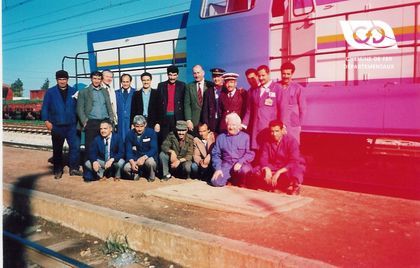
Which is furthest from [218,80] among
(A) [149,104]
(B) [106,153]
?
(B) [106,153]

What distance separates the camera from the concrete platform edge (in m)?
3.20

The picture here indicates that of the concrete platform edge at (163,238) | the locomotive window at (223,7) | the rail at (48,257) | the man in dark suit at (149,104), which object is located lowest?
the rail at (48,257)

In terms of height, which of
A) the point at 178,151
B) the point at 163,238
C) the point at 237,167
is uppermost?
the point at 178,151

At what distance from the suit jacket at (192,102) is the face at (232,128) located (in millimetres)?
882

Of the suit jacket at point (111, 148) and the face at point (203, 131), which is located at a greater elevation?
the face at point (203, 131)

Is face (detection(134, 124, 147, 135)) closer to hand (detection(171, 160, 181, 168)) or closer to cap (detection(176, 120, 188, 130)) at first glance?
cap (detection(176, 120, 188, 130))

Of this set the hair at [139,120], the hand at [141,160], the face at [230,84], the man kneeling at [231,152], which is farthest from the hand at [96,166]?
the face at [230,84]

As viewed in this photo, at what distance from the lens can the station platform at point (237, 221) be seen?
331 cm

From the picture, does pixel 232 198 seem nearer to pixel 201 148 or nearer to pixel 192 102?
pixel 201 148

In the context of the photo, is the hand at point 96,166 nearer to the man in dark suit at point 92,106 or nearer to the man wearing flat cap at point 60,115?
the man in dark suit at point 92,106

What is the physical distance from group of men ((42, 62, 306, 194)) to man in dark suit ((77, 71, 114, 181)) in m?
0.02

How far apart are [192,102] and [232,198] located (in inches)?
81.0

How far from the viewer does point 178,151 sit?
6.34 meters

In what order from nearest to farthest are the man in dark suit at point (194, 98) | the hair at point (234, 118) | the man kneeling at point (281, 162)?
the man kneeling at point (281, 162) → the hair at point (234, 118) → the man in dark suit at point (194, 98)
